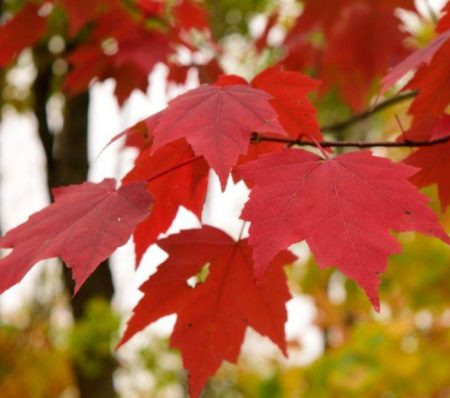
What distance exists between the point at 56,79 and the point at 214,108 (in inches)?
116

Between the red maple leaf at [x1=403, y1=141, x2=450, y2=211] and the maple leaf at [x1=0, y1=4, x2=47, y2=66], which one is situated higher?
the maple leaf at [x1=0, y1=4, x2=47, y2=66]

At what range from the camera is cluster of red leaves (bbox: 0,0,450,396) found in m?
0.73

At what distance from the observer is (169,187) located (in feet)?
3.19

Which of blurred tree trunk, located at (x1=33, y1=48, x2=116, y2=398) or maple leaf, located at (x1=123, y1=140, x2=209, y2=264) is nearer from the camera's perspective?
maple leaf, located at (x1=123, y1=140, x2=209, y2=264)

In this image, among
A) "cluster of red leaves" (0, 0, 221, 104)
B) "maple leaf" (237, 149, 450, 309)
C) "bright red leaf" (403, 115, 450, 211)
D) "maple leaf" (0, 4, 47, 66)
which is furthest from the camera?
"maple leaf" (0, 4, 47, 66)

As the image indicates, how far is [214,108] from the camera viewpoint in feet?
2.71

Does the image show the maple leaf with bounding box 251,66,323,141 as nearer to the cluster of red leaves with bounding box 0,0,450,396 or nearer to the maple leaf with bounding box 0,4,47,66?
the cluster of red leaves with bounding box 0,0,450,396

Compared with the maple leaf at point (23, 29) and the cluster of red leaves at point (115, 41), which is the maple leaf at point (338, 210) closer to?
the cluster of red leaves at point (115, 41)

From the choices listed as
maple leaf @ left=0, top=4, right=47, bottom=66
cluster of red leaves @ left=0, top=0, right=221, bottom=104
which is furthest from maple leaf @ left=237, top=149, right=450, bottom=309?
maple leaf @ left=0, top=4, right=47, bottom=66

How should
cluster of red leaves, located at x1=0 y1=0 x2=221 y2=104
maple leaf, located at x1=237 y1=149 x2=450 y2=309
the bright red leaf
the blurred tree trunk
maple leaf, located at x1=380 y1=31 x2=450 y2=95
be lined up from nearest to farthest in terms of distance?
maple leaf, located at x1=237 y1=149 x2=450 y2=309 < maple leaf, located at x1=380 y1=31 x2=450 y2=95 < the bright red leaf < cluster of red leaves, located at x1=0 y1=0 x2=221 y2=104 < the blurred tree trunk

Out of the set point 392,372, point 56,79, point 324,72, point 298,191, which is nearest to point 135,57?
point 324,72

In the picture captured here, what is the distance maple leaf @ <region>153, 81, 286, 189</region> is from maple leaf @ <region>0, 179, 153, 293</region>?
0.10m

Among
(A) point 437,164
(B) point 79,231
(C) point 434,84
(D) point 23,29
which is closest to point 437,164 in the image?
(A) point 437,164

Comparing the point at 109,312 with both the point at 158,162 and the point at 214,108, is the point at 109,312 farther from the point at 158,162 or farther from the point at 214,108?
the point at 214,108
